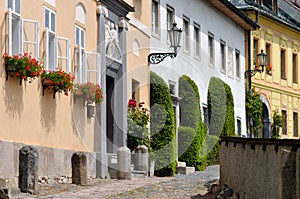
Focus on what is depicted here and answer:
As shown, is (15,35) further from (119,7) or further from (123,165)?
(119,7)

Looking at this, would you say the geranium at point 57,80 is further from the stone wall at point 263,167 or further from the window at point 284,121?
the window at point 284,121

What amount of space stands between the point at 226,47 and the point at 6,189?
983 inches

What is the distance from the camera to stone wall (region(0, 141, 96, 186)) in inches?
609

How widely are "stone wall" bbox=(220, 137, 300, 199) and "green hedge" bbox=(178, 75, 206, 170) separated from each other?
1234cm

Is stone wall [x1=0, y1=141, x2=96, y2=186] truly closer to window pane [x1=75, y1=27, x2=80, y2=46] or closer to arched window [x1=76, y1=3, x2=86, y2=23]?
window pane [x1=75, y1=27, x2=80, y2=46]

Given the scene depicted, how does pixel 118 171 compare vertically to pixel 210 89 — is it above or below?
below

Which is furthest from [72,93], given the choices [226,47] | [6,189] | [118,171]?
[226,47]

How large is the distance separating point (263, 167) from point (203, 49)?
2219cm

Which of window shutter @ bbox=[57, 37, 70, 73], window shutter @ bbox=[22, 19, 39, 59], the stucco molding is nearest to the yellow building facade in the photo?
the stucco molding

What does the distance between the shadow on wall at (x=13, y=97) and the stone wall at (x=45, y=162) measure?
54 centimetres

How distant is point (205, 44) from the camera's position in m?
33.9

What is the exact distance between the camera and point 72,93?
774 inches

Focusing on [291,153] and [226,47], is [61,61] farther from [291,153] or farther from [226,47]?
[226,47]

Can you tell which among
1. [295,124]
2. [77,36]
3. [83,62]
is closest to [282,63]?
[295,124]
